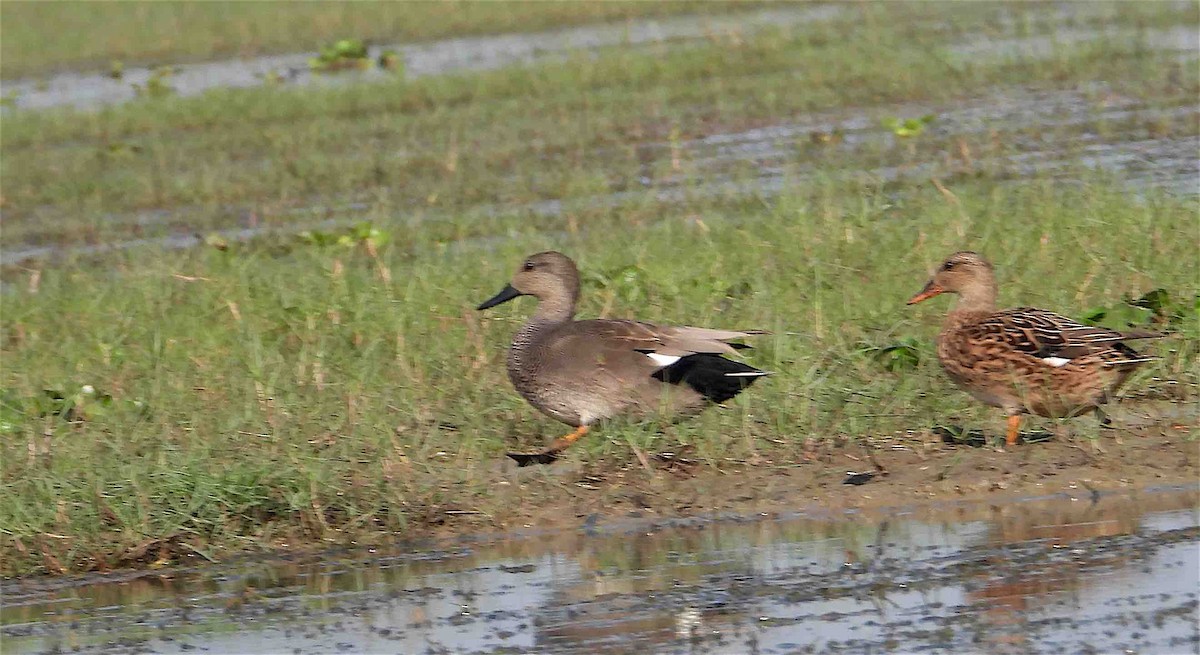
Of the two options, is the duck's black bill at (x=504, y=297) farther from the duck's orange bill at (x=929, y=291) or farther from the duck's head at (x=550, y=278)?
the duck's orange bill at (x=929, y=291)

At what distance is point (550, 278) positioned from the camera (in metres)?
6.89

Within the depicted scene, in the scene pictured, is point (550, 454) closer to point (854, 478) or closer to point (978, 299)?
point (854, 478)

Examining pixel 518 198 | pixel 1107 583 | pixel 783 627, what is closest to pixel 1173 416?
pixel 1107 583

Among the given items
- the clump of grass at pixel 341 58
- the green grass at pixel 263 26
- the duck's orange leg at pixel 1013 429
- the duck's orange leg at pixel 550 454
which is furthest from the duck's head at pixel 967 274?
the green grass at pixel 263 26

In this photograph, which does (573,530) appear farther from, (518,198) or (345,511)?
(518,198)

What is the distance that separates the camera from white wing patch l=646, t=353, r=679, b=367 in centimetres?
620

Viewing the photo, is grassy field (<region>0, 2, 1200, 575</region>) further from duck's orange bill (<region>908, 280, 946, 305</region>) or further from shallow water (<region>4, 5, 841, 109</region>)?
shallow water (<region>4, 5, 841, 109</region>)

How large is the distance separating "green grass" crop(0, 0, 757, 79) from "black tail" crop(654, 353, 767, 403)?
1544 cm

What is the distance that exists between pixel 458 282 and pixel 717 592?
3.87 m

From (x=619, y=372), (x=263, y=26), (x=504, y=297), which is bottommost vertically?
(x=619, y=372)

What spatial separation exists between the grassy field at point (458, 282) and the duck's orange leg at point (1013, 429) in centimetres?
20

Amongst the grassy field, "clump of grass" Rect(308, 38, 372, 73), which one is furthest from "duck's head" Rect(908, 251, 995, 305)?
"clump of grass" Rect(308, 38, 372, 73)

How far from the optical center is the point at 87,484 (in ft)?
19.7

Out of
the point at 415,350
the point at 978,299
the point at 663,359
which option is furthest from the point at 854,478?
the point at 415,350
